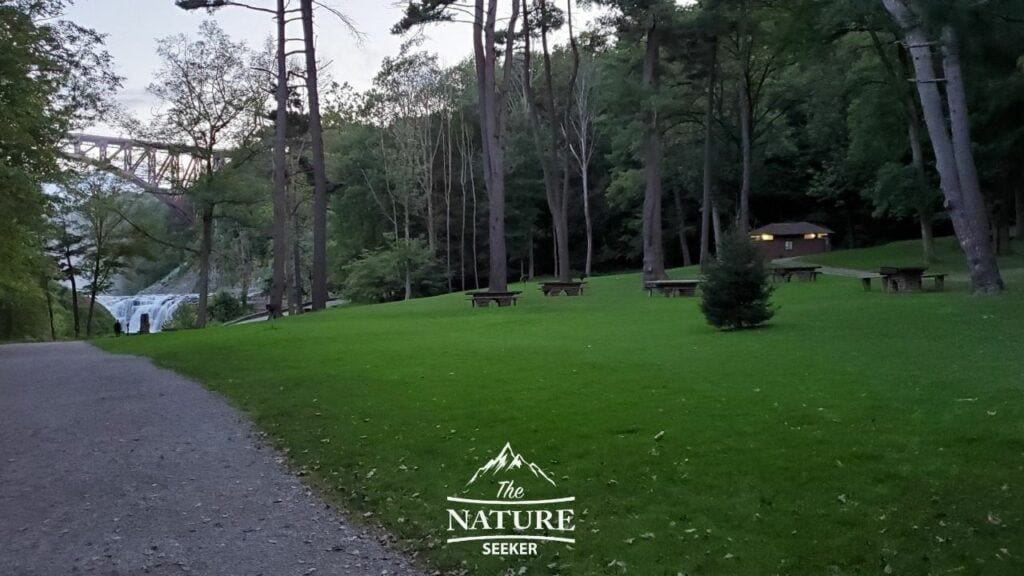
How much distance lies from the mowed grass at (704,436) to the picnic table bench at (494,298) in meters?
9.08

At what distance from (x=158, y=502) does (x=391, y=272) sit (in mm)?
37342

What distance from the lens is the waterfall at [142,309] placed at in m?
45.9

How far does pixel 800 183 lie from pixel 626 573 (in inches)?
2005

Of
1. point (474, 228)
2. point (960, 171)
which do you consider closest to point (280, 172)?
point (960, 171)

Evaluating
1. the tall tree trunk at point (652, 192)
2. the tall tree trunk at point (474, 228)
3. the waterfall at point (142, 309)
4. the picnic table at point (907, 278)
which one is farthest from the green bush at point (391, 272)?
the picnic table at point (907, 278)

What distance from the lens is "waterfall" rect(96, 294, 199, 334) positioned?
4594 cm

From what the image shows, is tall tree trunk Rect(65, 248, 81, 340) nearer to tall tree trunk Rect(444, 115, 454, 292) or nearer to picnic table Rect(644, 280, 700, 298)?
tall tree trunk Rect(444, 115, 454, 292)

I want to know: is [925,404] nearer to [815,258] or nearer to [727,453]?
[727,453]

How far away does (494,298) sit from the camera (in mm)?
22641

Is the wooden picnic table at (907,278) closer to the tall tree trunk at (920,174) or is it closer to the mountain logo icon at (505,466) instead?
the tall tree trunk at (920,174)

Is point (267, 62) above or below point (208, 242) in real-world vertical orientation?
above

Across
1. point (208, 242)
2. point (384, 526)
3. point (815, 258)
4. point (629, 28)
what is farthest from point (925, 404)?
point (815, 258)

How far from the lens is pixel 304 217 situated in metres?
42.2

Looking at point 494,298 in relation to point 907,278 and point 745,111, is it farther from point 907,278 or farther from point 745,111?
point 745,111
